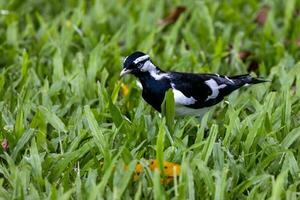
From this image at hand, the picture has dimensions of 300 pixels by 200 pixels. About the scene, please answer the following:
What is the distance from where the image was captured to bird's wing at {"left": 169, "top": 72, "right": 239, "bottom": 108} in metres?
4.59

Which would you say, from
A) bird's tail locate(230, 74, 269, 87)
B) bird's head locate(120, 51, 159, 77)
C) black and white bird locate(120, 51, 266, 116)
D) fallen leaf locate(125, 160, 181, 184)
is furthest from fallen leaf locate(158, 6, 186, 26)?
fallen leaf locate(125, 160, 181, 184)

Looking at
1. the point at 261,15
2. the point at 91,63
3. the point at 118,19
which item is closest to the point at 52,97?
the point at 91,63

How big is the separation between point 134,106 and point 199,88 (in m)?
0.61

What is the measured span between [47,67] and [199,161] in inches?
89.0

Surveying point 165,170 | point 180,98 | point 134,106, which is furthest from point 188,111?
point 165,170

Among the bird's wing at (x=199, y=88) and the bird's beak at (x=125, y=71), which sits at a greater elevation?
the bird's beak at (x=125, y=71)

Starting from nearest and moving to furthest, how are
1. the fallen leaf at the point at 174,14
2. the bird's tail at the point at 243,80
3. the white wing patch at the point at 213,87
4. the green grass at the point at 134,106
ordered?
the green grass at the point at 134,106
the white wing patch at the point at 213,87
the bird's tail at the point at 243,80
the fallen leaf at the point at 174,14

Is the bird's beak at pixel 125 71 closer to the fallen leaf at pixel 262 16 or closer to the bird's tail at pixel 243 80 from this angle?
the bird's tail at pixel 243 80

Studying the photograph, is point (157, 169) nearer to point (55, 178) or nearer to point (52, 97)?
point (55, 178)

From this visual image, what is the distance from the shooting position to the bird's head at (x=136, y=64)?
4.55 meters

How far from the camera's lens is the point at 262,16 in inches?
281

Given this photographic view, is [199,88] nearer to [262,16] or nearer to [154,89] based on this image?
[154,89]

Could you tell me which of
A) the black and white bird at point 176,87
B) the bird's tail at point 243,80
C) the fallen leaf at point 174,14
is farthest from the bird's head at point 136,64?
the fallen leaf at point 174,14

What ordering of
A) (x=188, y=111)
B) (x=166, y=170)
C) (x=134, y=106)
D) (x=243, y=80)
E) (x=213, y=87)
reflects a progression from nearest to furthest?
1. (x=166, y=170)
2. (x=188, y=111)
3. (x=213, y=87)
4. (x=243, y=80)
5. (x=134, y=106)
